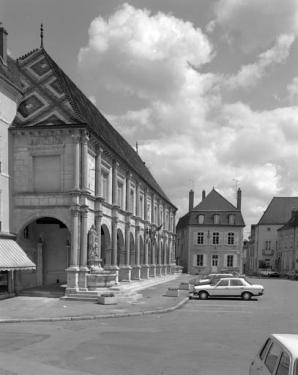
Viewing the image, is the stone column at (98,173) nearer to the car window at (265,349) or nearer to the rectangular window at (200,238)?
the car window at (265,349)

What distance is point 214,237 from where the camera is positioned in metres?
62.2

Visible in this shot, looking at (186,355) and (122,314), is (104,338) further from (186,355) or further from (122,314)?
(122,314)

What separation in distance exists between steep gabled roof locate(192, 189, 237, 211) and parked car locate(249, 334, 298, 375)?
58.8 m

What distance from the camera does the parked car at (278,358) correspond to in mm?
4398

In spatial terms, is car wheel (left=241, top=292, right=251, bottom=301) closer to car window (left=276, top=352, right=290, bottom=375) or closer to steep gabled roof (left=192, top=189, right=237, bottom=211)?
car window (left=276, top=352, right=290, bottom=375)

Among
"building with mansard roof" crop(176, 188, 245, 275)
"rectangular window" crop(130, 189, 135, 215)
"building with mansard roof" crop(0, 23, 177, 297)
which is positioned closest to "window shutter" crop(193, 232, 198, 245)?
"building with mansard roof" crop(176, 188, 245, 275)

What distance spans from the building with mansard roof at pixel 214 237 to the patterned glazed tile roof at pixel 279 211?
8.43 metres

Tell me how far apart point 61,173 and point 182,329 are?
457 inches

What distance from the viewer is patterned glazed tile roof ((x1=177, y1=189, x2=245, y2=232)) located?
6262cm

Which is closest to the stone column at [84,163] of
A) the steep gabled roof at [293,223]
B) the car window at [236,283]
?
the car window at [236,283]

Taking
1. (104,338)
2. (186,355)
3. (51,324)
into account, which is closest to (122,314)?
(51,324)

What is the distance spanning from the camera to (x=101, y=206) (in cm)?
2417

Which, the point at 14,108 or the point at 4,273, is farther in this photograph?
the point at 14,108

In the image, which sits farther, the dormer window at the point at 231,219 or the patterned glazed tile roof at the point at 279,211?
the patterned glazed tile roof at the point at 279,211
